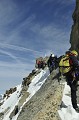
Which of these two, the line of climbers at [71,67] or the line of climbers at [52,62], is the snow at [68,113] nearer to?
the line of climbers at [71,67]

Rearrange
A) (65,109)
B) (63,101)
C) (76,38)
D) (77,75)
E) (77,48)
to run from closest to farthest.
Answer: (77,75), (65,109), (63,101), (77,48), (76,38)

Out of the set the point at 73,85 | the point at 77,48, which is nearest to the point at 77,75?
the point at 73,85

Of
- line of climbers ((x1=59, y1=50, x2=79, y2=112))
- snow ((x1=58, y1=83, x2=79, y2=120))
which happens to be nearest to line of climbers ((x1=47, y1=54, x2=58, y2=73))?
snow ((x1=58, y1=83, x2=79, y2=120))

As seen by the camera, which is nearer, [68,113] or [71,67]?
[71,67]

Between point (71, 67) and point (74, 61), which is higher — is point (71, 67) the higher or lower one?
the lower one

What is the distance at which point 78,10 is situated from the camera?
44.2 meters

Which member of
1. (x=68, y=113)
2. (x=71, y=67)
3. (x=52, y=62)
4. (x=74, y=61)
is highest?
(x=52, y=62)

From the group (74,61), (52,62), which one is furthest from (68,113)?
(52,62)

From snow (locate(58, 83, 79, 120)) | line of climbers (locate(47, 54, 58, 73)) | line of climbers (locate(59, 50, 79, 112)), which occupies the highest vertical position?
line of climbers (locate(47, 54, 58, 73))

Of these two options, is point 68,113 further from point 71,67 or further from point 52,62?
point 52,62

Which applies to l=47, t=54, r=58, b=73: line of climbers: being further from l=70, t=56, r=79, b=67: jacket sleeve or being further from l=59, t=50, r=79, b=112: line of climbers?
l=70, t=56, r=79, b=67: jacket sleeve

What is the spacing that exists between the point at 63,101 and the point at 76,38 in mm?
29976

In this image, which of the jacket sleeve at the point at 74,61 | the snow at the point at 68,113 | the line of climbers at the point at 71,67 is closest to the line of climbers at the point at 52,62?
the snow at the point at 68,113

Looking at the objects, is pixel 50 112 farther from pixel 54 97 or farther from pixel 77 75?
pixel 77 75
